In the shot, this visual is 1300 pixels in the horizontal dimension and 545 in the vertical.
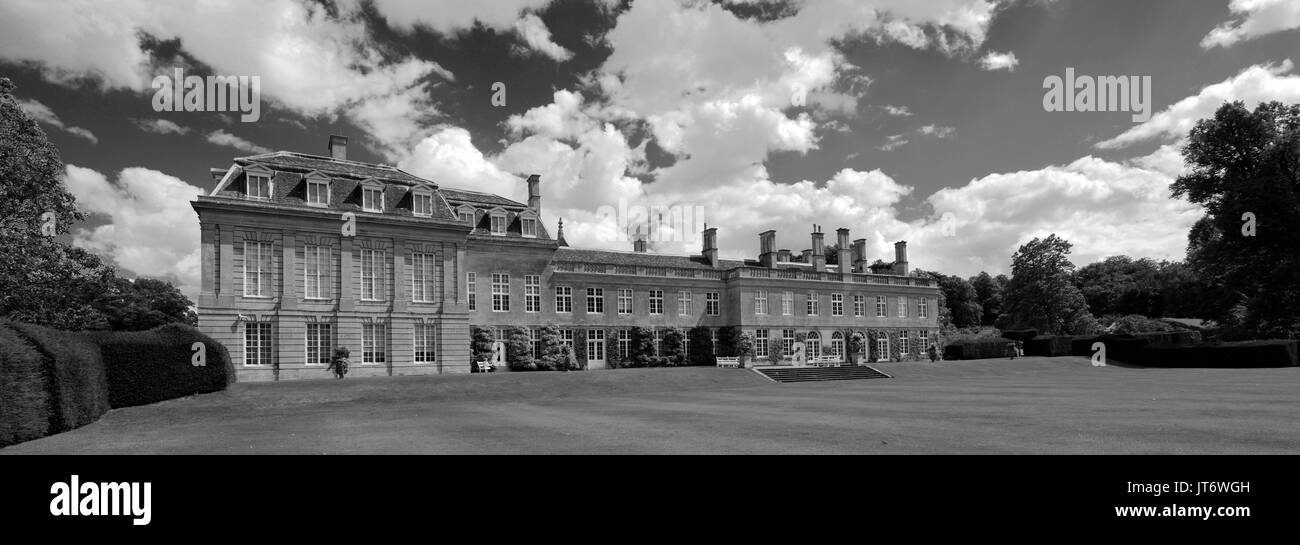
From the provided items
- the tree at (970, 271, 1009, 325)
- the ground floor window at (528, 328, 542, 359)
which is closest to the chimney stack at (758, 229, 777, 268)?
the ground floor window at (528, 328, 542, 359)

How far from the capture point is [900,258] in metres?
61.4

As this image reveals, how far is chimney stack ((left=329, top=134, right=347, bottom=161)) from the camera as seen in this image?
39.6 m

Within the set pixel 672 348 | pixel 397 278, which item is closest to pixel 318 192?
pixel 397 278

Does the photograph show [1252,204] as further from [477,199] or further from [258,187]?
[258,187]

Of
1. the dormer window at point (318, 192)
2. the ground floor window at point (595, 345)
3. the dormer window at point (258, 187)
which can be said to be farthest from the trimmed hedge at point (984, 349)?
the dormer window at point (258, 187)

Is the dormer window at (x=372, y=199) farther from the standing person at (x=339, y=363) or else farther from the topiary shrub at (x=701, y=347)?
the topiary shrub at (x=701, y=347)

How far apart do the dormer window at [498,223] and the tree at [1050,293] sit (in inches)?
1973

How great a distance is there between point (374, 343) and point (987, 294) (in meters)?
89.6

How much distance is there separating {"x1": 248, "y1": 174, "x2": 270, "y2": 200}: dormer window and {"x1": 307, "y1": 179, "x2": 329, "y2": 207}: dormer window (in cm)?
181

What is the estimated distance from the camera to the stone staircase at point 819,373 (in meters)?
38.4

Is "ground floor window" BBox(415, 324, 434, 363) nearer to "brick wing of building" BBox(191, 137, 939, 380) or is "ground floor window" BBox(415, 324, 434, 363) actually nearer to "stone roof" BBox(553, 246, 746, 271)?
"brick wing of building" BBox(191, 137, 939, 380)
